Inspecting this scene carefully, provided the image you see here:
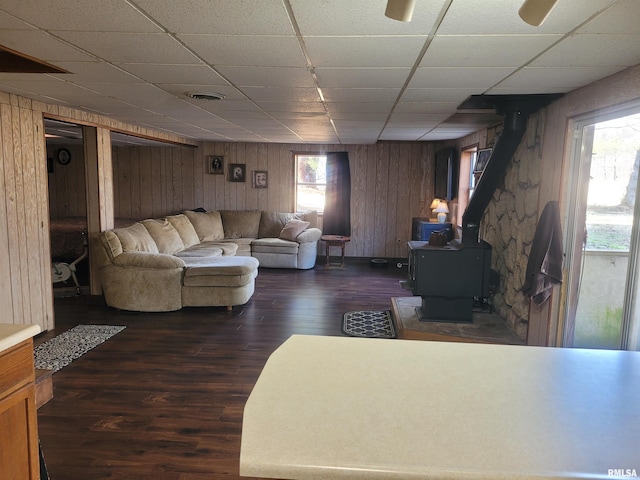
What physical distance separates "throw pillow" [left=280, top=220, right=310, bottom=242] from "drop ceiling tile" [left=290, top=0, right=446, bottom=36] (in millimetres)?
5284

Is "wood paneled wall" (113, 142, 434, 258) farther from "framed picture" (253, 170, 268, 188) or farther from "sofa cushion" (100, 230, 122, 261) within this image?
"sofa cushion" (100, 230, 122, 261)

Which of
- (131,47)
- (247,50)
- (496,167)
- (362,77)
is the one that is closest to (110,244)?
(131,47)

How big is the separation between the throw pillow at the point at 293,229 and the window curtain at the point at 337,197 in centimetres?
66

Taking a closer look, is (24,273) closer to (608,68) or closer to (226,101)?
(226,101)

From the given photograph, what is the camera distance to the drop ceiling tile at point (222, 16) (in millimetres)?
1743

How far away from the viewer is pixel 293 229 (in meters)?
7.32

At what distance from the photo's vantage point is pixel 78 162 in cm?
852

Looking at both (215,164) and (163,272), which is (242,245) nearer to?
(215,164)

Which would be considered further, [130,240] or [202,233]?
[202,233]

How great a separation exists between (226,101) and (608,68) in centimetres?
277

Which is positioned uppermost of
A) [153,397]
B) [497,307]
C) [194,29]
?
[194,29]

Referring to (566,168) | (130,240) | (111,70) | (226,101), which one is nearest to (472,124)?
(566,168)

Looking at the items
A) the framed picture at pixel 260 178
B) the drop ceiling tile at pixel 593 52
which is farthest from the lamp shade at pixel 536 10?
the framed picture at pixel 260 178

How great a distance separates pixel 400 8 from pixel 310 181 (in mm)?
7106
